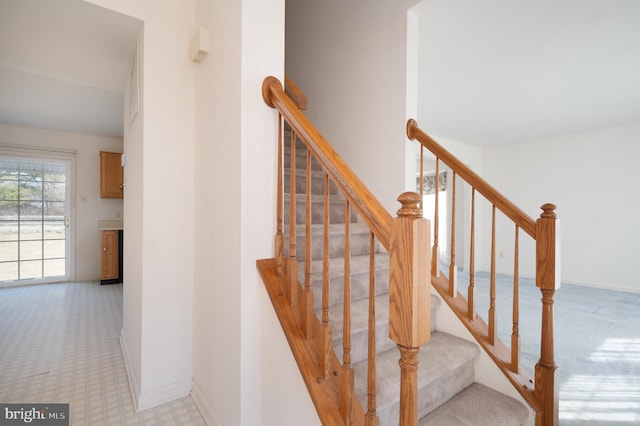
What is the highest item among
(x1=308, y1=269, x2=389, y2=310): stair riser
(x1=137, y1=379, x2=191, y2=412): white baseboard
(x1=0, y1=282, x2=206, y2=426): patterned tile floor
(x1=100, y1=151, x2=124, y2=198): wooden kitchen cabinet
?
(x1=100, y1=151, x2=124, y2=198): wooden kitchen cabinet

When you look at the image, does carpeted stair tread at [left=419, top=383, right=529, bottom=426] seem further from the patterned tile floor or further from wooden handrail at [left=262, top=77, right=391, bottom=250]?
the patterned tile floor

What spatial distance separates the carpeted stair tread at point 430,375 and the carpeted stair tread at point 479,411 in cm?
3

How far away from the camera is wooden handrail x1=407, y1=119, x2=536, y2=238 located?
57.1 inches

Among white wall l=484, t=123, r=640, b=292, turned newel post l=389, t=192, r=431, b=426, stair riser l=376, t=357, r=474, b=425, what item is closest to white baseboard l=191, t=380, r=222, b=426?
stair riser l=376, t=357, r=474, b=425

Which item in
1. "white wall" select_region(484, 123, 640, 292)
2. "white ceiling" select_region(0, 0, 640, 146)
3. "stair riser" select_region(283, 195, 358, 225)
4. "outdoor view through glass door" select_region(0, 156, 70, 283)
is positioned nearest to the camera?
"stair riser" select_region(283, 195, 358, 225)

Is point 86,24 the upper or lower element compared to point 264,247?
upper

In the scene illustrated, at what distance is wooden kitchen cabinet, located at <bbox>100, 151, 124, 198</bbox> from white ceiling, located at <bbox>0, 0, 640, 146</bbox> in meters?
0.63

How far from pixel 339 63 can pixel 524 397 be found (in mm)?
2548

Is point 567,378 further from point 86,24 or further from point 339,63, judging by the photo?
point 86,24

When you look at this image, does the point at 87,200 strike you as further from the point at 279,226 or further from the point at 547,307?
the point at 547,307

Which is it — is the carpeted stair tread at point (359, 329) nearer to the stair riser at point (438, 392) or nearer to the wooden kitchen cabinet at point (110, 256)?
the stair riser at point (438, 392)

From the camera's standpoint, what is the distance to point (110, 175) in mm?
5078

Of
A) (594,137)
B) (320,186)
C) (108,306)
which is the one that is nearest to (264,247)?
(320,186)

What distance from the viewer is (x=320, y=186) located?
244cm
